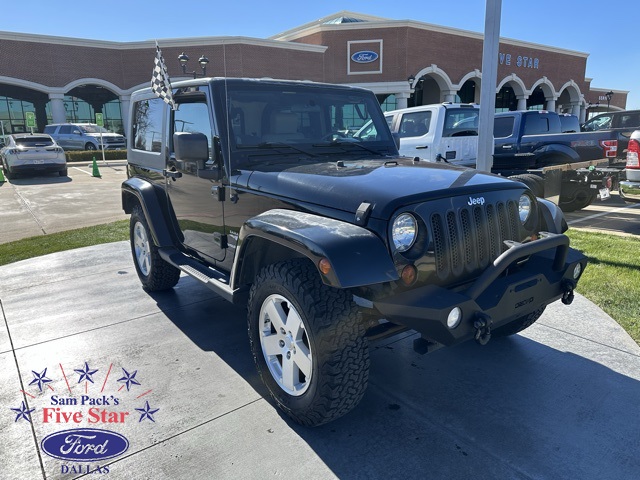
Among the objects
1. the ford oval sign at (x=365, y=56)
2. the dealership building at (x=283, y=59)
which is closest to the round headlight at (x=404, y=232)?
the dealership building at (x=283, y=59)

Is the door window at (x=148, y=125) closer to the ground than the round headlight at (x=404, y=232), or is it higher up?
higher up

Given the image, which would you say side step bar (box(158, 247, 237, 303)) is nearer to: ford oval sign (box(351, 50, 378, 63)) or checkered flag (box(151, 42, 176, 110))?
checkered flag (box(151, 42, 176, 110))

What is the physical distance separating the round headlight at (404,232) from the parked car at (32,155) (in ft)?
58.7

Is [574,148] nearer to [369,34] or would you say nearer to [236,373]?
[236,373]

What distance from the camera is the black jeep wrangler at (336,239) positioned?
2.39 m

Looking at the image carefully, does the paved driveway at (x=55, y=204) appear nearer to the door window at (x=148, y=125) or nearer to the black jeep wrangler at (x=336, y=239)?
the door window at (x=148, y=125)

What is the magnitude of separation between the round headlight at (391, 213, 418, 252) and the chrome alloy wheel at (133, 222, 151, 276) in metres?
3.16

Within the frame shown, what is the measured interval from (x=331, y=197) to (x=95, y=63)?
115 feet

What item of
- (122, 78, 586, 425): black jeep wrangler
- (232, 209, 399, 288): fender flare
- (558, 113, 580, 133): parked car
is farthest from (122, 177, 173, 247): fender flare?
(558, 113, 580, 133): parked car

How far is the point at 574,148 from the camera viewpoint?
34.9 ft

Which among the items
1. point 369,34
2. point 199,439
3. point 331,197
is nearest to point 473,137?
point 331,197

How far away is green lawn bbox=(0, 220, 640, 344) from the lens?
14.2ft

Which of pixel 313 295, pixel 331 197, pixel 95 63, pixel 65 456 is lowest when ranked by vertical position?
pixel 65 456

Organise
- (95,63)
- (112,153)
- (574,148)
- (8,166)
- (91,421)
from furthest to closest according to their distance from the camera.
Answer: (95,63)
(112,153)
(8,166)
(574,148)
(91,421)
